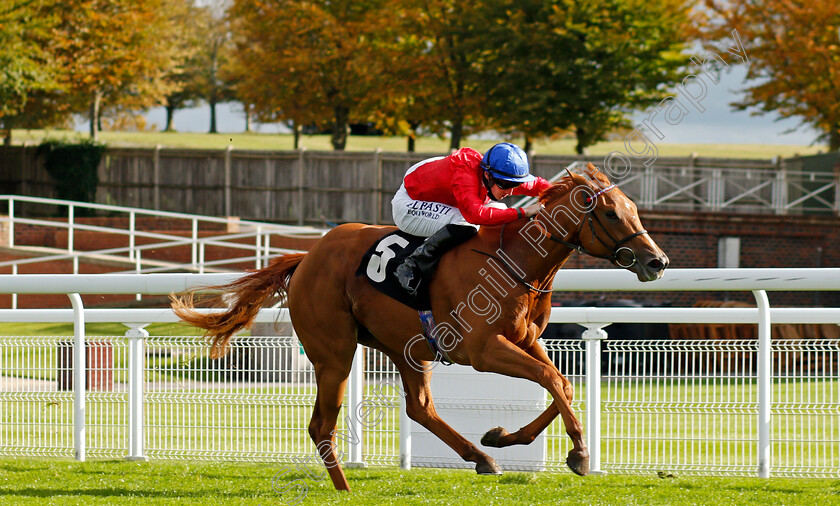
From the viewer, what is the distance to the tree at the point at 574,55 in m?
22.4

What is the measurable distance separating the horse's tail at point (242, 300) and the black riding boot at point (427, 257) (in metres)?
0.99

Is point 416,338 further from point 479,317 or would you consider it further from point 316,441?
point 316,441

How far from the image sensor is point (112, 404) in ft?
20.7

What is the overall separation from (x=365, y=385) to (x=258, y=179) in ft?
57.8

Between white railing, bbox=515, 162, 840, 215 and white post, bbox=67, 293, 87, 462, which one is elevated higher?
white railing, bbox=515, 162, 840, 215

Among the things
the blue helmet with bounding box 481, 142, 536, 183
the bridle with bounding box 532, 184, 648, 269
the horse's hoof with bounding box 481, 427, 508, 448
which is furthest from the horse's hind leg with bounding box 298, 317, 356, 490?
the bridle with bounding box 532, 184, 648, 269

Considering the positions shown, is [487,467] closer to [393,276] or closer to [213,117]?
[393,276]

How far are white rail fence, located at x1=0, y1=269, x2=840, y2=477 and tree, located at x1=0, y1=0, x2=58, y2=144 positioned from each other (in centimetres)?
1651

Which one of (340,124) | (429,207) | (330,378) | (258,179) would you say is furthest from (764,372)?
(340,124)

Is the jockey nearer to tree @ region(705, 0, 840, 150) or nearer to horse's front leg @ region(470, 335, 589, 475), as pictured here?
horse's front leg @ region(470, 335, 589, 475)

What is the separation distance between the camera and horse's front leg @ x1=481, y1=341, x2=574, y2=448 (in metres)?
4.41

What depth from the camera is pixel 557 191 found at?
178 inches

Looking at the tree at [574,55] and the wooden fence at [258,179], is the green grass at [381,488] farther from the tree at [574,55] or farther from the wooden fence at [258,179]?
the tree at [574,55]

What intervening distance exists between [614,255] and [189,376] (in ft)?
10.2
